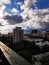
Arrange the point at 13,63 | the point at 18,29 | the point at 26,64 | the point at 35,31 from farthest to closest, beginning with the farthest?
the point at 35,31
the point at 18,29
the point at 13,63
the point at 26,64

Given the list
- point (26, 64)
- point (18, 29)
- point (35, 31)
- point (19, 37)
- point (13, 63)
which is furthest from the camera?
point (35, 31)

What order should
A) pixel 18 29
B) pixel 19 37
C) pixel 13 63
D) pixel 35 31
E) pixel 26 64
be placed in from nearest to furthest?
1. pixel 26 64
2. pixel 13 63
3. pixel 19 37
4. pixel 18 29
5. pixel 35 31

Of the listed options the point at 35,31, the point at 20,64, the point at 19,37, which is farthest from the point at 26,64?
the point at 35,31

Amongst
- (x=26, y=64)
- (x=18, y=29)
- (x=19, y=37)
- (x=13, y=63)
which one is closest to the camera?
(x=26, y=64)

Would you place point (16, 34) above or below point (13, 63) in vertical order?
below

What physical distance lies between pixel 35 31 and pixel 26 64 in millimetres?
95165

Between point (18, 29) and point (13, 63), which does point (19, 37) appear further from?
point (13, 63)

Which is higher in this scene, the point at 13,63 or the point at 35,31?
the point at 13,63

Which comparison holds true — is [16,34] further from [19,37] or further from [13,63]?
[13,63]

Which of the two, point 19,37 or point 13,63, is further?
point 19,37

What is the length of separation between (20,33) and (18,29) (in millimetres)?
3399

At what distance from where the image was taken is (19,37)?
66.5m

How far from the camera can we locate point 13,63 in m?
2.50

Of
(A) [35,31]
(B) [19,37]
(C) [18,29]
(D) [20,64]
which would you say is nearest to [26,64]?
(D) [20,64]
